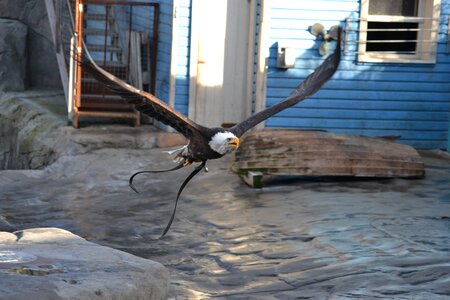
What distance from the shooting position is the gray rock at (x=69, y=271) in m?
4.89

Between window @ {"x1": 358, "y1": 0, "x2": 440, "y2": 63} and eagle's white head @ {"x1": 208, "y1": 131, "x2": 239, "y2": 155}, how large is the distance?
5.50 meters

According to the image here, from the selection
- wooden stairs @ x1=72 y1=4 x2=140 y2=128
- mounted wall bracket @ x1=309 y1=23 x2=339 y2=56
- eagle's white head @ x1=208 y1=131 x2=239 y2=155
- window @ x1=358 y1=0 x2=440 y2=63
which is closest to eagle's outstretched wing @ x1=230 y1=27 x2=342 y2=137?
eagle's white head @ x1=208 y1=131 x2=239 y2=155

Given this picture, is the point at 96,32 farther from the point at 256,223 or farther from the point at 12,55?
the point at 256,223

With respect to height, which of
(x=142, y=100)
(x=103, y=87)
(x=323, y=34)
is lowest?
(x=103, y=87)

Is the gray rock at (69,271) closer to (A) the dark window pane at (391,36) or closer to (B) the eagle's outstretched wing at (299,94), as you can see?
(B) the eagle's outstretched wing at (299,94)

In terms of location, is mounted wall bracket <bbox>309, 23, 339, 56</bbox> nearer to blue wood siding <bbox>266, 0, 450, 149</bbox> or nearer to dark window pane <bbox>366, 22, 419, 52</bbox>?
blue wood siding <bbox>266, 0, 450, 149</bbox>

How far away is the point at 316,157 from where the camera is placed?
9789mm

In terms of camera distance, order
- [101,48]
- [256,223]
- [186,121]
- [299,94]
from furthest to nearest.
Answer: [101,48], [256,223], [299,94], [186,121]

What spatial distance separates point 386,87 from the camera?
12.2m

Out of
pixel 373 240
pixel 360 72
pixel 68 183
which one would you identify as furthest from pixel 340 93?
pixel 373 240

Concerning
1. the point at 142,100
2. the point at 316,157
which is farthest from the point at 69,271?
the point at 316,157

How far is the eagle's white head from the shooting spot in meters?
6.94

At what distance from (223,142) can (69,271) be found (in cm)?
199

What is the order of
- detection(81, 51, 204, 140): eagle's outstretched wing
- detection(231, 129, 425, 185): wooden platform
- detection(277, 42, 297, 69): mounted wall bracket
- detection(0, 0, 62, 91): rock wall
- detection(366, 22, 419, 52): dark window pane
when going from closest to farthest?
detection(81, 51, 204, 140): eagle's outstretched wing → detection(231, 129, 425, 185): wooden platform → detection(277, 42, 297, 69): mounted wall bracket → detection(366, 22, 419, 52): dark window pane → detection(0, 0, 62, 91): rock wall
